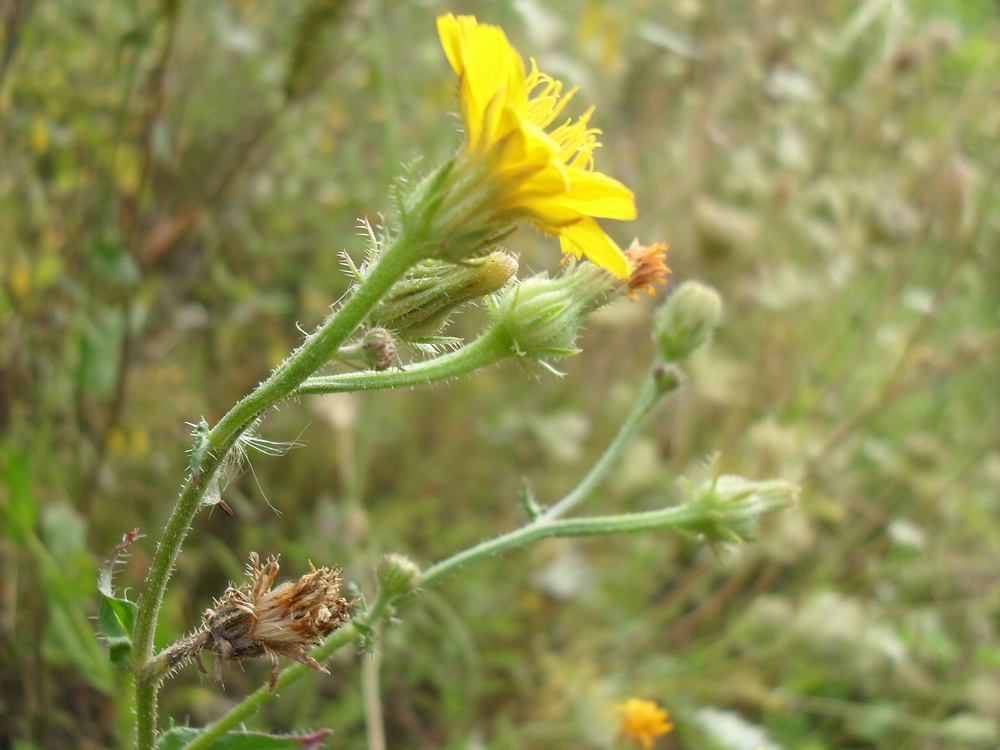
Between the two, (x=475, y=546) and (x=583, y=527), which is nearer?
(x=475, y=546)

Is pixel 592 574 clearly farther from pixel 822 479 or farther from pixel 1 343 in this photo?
pixel 1 343

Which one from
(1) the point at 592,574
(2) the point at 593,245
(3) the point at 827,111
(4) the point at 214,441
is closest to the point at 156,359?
(1) the point at 592,574

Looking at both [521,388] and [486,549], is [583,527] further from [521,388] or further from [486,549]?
[521,388]

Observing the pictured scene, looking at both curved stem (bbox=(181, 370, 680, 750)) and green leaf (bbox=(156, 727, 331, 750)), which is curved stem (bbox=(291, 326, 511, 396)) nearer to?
curved stem (bbox=(181, 370, 680, 750))

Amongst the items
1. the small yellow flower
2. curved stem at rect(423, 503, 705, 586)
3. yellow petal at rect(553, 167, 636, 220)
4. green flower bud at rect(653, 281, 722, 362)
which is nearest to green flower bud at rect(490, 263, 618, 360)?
yellow petal at rect(553, 167, 636, 220)

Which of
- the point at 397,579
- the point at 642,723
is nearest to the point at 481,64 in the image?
the point at 397,579

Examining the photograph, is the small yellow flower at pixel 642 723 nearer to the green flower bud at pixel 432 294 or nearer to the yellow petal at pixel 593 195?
the green flower bud at pixel 432 294
